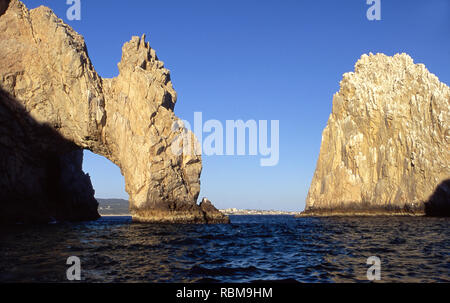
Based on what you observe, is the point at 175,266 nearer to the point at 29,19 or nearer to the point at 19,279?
the point at 19,279

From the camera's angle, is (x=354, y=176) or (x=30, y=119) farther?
(x=354, y=176)

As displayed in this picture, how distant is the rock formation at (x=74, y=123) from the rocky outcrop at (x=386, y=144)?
42.3 meters

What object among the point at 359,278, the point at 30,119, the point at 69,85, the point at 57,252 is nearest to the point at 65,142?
the point at 30,119

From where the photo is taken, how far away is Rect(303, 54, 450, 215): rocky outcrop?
200ft

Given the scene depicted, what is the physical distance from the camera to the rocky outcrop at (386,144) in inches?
2397

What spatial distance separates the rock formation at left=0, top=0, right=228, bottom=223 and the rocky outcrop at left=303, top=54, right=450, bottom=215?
42.3m

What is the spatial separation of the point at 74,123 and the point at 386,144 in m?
64.3

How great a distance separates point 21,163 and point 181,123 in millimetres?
20099

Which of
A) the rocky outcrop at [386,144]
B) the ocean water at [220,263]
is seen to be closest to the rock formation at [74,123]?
the ocean water at [220,263]

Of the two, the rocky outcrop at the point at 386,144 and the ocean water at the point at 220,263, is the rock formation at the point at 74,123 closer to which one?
the ocean water at the point at 220,263

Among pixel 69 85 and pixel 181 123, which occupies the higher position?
pixel 69 85
